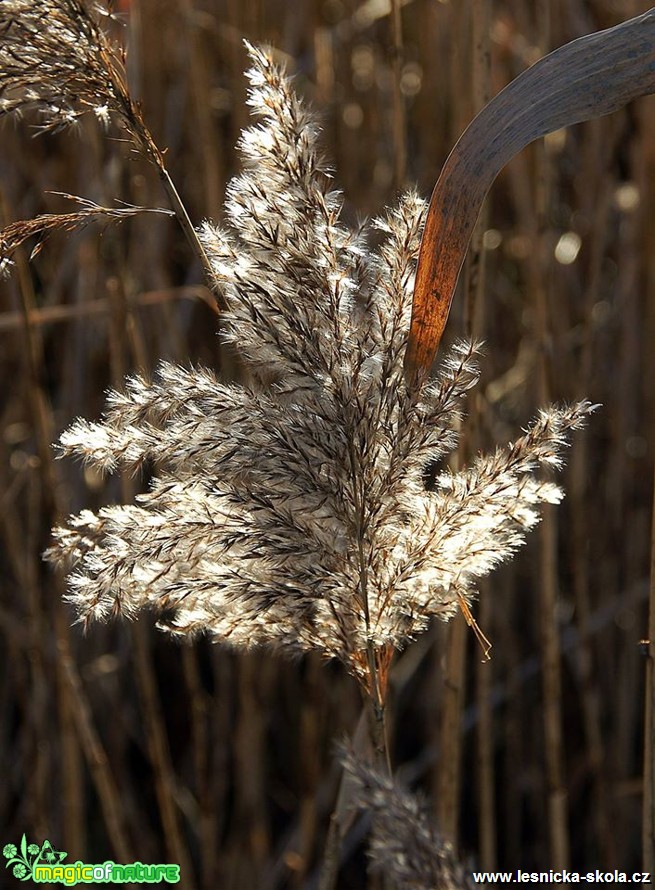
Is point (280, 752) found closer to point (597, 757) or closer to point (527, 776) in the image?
point (527, 776)

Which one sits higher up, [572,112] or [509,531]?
[572,112]

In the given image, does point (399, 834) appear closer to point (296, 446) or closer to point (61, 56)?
point (296, 446)

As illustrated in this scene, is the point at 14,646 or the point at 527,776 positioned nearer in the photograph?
the point at 14,646

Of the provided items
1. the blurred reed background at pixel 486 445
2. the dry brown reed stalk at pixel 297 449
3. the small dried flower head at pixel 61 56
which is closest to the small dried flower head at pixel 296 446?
the dry brown reed stalk at pixel 297 449

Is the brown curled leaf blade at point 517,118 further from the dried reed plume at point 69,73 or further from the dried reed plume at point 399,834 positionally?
the dried reed plume at point 399,834

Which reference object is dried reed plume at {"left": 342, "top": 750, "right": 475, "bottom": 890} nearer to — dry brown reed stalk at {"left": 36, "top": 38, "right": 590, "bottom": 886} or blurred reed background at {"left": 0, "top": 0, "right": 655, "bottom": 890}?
dry brown reed stalk at {"left": 36, "top": 38, "right": 590, "bottom": 886}

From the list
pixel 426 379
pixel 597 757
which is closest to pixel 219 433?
pixel 426 379
